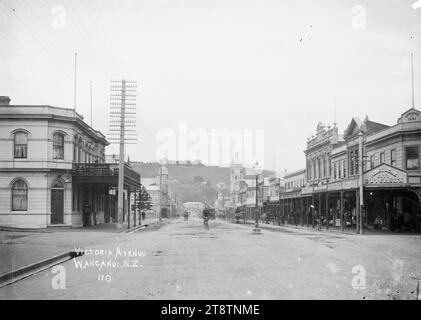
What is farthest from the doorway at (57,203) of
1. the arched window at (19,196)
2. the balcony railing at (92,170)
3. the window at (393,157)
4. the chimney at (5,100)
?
the window at (393,157)

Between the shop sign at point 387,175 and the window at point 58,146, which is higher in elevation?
the window at point 58,146

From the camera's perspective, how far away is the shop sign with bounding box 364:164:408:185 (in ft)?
104

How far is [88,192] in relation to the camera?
40.3m

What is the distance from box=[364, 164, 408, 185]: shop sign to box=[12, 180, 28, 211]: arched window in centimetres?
2109

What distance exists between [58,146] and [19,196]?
12.8 ft

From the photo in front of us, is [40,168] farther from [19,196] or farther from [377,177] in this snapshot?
[377,177]

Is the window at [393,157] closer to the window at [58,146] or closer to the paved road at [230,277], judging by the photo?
the paved road at [230,277]

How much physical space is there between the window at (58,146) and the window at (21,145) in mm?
1769

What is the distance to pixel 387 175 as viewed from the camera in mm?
32000

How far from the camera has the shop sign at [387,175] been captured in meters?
31.7

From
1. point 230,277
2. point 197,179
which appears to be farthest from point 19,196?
point 197,179

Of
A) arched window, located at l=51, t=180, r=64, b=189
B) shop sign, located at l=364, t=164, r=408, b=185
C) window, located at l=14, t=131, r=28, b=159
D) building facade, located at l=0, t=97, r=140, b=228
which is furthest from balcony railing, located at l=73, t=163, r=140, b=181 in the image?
shop sign, located at l=364, t=164, r=408, b=185
